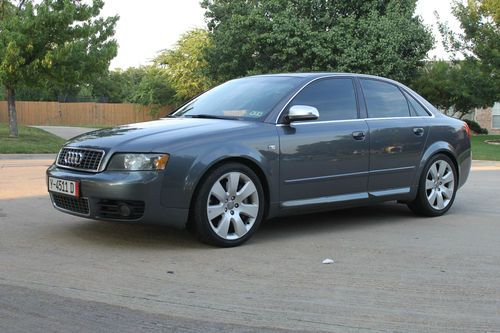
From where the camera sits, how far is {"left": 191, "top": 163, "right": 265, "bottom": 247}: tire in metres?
5.27

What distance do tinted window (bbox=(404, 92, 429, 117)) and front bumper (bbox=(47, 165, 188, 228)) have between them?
3.39m

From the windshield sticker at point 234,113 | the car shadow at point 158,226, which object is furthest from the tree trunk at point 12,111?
the windshield sticker at point 234,113

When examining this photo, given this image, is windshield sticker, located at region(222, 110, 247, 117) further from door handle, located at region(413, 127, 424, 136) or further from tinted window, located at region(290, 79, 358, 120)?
door handle, located at region(413, 127, 424, 136)

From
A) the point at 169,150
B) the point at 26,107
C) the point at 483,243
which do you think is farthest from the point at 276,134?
the point at 26,107

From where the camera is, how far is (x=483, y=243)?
19.4ft

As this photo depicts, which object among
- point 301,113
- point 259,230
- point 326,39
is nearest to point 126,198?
point 259,230

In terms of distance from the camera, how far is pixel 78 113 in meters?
49.1

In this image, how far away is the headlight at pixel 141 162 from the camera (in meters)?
5.08

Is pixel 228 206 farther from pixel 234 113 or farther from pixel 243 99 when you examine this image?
pixel 243 99

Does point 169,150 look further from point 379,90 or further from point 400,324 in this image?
point 379,90

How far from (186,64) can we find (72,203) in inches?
1673

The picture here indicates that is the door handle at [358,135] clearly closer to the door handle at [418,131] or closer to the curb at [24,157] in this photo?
the door handle at [418,131]

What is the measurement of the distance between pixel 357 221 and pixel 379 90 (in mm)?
1550

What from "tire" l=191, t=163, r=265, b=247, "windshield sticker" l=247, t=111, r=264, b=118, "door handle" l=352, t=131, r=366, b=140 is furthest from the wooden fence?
"tire" l=191, t=163, r=265, b=247
